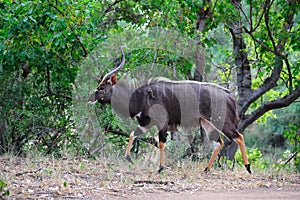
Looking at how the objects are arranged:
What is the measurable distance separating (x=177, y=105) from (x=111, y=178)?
237 centimetres

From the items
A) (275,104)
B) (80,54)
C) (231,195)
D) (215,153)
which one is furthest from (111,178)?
(275,104)

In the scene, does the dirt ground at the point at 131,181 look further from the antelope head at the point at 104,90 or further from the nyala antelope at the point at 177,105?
the antelope head at the point at 104,90

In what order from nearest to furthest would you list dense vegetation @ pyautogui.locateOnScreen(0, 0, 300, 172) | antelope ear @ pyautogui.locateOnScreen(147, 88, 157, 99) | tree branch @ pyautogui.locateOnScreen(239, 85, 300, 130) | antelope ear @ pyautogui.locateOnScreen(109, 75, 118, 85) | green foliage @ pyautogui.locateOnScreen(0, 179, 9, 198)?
green foliage @ pyautogui.locateOnScreen(0, 179, 9, 198) < dense vegetation @ pyautogui.locateOnScreen(0, 0, 300, 172) < antelope ear @ pyautogui.locateOnScreen(147, 88, 157, 99) < antelope ear @ pyautogui.locateOnScreen(109, 75, 118, 85) < tree branch @ pyautogui.locateOnScreen(239, 85, 300, 130)

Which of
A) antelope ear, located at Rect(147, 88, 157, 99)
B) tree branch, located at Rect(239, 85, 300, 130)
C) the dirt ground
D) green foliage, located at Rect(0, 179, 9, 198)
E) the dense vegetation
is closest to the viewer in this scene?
green foliage, located at Rect(0, 179, 9, 198)

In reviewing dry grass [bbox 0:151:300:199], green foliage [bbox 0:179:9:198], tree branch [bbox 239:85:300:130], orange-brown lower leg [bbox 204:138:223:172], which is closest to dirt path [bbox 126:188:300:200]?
dry grass [bbox 0:151:300:199]

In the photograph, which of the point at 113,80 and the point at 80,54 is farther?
the point at 80,54

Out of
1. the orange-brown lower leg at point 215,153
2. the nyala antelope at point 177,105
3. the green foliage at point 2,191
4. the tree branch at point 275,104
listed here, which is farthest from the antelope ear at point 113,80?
the green foliage at point 2,191

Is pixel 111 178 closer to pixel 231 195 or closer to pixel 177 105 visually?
pixel 231 195

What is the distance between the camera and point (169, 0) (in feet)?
33.7

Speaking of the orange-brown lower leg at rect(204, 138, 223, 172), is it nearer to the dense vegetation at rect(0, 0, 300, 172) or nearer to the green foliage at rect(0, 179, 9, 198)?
the dense vegetation at rect(0, 0, 300, 172)

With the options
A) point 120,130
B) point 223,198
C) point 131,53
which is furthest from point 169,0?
point 223,198

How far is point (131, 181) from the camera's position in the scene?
7258 millimetres

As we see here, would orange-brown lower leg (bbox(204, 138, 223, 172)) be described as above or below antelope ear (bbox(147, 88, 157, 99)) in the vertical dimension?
below

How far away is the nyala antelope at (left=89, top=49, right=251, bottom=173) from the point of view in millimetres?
9078
